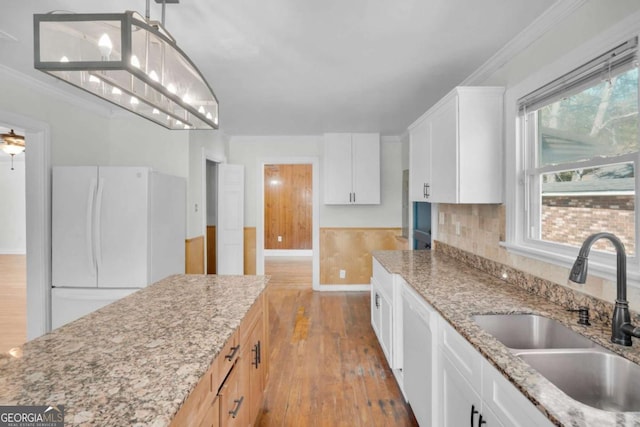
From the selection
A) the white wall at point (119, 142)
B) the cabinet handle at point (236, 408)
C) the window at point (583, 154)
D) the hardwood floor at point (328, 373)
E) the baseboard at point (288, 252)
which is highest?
the white wall at point (119, 142)

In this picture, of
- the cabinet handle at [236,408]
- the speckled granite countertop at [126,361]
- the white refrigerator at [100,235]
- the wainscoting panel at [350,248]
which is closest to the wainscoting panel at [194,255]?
the white refrigerator at [100,235]

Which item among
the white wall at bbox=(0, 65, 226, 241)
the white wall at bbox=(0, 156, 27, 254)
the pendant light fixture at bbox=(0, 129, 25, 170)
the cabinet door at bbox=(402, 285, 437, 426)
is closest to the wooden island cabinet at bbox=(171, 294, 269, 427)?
the cabinet door at bbox=(402, 285, 437, 426)

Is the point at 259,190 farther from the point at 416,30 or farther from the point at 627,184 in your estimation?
the point at 627,184

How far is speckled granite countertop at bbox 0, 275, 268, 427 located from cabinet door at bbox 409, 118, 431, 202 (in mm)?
1864

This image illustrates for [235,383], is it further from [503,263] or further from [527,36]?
[527,36]

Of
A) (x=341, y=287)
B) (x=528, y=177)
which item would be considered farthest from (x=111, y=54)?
(x=341, y=287)

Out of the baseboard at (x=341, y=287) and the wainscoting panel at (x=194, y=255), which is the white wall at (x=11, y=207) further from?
the baseboard at (x=341, y=287)

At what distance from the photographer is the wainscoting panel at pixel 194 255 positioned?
3584mm

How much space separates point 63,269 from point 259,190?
2.76 m

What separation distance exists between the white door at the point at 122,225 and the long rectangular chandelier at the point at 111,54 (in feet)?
4.22

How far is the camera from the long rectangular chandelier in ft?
3.42

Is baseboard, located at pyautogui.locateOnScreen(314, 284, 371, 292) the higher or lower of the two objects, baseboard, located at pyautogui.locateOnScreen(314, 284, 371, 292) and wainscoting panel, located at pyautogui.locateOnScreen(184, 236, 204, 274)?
the lower

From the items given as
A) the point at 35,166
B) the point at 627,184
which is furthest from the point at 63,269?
the point at 627,184

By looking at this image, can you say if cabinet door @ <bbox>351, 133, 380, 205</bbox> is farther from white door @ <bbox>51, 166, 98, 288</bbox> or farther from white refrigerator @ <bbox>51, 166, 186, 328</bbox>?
white door @ <bbox>51, 166, 98, 288</bbox>
